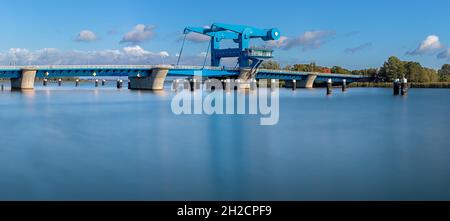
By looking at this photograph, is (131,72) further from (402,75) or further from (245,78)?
(402,75)

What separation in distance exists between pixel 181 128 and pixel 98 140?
4124 mm

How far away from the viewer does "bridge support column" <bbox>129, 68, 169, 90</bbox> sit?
191 feet

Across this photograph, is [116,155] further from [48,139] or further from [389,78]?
[389,78]

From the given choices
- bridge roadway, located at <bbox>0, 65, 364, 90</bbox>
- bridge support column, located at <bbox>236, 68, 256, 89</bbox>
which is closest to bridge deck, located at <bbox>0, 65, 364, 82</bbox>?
bridge roadway, located at <bbox>0, 65, 364, 90</bbox>

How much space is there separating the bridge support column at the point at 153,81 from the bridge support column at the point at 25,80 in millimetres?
13761

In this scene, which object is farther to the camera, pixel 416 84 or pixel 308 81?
pixel 416 84

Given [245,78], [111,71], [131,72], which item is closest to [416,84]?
[245,78]

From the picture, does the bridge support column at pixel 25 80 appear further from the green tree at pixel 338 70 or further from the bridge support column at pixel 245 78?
the green tree at pixel 338 70

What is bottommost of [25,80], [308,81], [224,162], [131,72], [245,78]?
[224,162]

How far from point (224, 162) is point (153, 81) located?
Answer: 50160 mm

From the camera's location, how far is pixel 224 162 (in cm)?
1099

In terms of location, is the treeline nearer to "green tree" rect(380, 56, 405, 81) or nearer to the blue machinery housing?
"green tree" rect(380, 56, 405, 81)

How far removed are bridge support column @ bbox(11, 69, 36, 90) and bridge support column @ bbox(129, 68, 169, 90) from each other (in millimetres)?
13761

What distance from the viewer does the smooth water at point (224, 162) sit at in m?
8.18
